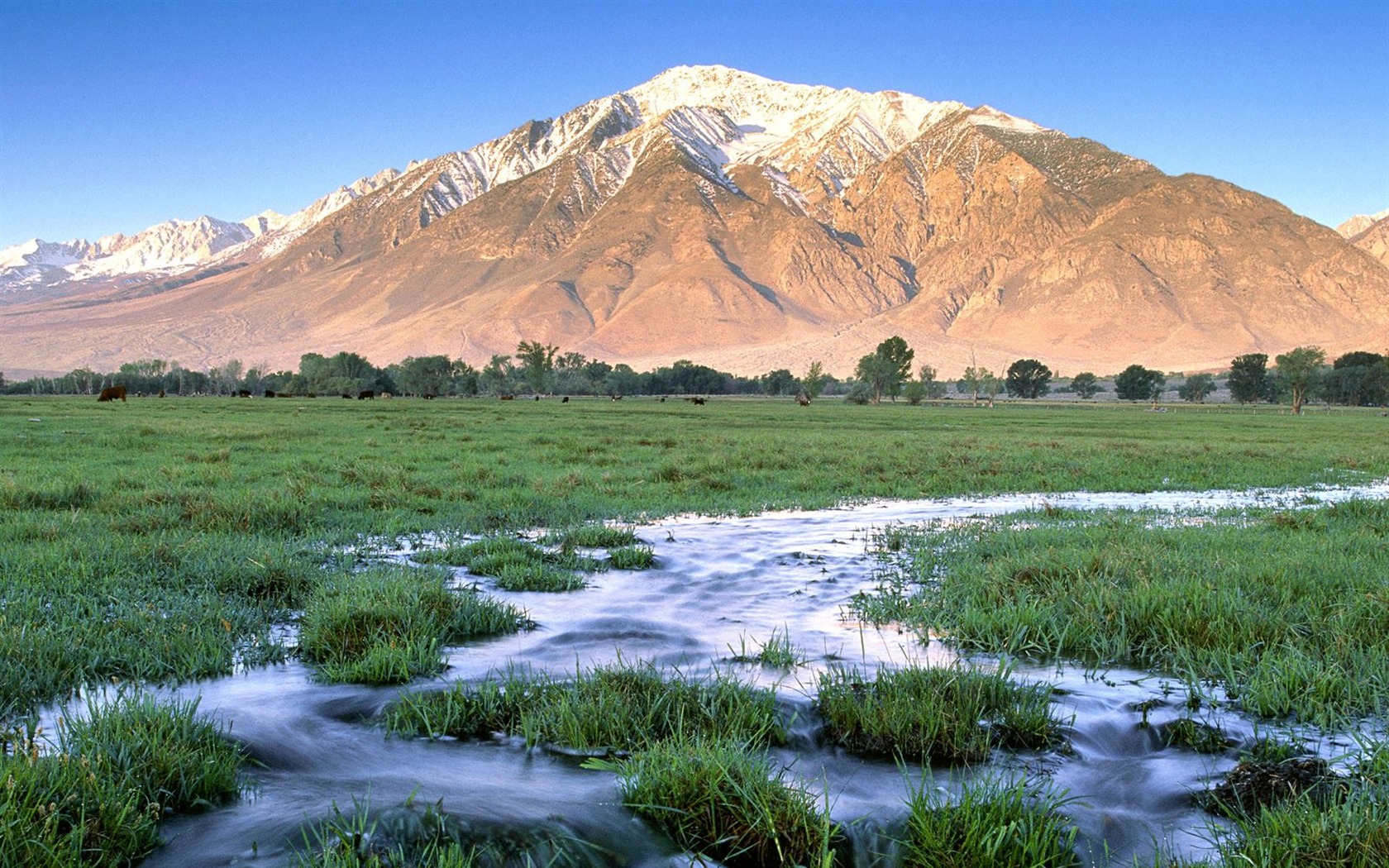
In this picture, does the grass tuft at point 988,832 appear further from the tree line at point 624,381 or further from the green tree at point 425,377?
the green tree at point 425,377

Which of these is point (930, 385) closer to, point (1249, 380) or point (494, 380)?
point (1249, 380)

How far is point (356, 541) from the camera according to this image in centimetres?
1081

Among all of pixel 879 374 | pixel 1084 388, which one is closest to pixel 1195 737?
pixel 879 374

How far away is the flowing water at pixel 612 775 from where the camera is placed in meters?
3.58

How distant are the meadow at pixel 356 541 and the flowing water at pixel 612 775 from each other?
0.28 meters

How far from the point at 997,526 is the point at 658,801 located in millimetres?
9977

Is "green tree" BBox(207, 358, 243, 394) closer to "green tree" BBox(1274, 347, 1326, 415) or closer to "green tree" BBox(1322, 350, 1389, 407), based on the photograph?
"green tree" BBox(1274, 347, 1326, 415)

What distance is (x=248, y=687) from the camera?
5.38 m

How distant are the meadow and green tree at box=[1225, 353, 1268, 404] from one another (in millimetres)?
159429

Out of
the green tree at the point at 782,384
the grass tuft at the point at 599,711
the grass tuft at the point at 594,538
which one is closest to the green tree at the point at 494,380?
the green tree at the point at 782,384

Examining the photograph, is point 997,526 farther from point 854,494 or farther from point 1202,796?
point 1202,796

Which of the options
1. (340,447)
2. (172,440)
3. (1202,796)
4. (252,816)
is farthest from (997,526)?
(172,440)

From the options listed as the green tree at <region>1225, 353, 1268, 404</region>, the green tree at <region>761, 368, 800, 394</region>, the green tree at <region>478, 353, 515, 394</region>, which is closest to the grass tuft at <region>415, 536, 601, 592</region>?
the green tree at <region>478, 353, 515, 394</region>

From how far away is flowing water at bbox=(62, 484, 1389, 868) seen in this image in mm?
3578
